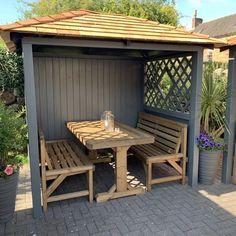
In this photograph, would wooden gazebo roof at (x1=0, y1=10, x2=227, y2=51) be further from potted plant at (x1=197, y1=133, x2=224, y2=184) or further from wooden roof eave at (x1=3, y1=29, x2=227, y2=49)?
potted plant at (x1=197, y1=133, x2=224, y2=184)

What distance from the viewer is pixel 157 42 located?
10.7ft

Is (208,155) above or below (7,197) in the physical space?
above

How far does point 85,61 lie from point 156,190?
2685 mm

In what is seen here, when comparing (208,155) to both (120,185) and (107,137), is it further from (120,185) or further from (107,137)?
(107,137)

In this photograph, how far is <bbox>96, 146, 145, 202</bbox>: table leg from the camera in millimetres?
3337

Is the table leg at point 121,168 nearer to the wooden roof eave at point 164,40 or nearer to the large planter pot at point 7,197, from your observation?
the large planter pot at point 7,197

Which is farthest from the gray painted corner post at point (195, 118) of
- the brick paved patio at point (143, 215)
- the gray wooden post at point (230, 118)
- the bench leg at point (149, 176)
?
the bench leg at point (149, 176)

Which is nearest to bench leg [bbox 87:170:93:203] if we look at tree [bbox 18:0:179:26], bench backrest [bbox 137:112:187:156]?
bench backrest [bbox 137:112:187:156]

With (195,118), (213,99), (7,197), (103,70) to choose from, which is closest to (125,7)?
(103,70)

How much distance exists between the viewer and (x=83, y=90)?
470 cm

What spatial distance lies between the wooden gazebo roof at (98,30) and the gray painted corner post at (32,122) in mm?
247

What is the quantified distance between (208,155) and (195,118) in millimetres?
611

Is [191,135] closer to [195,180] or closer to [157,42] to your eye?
[195,180]

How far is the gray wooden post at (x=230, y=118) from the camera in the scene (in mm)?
3568
